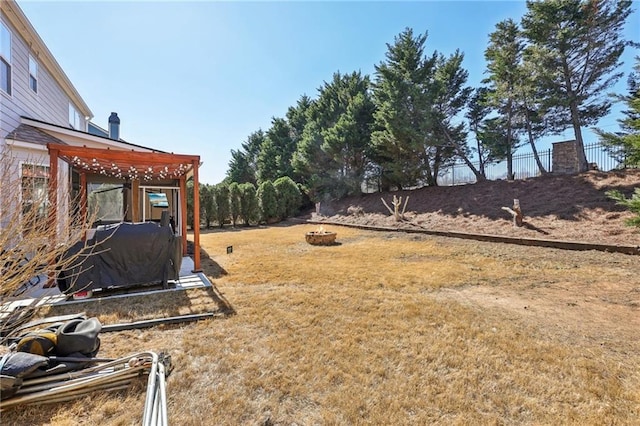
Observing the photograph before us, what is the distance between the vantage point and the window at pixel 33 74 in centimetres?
664

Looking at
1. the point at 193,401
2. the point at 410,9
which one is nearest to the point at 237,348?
the point at 193,401

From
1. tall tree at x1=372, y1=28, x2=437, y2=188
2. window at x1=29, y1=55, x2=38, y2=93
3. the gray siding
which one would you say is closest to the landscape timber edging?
tall tree at x1=372, y1=28, x2=437, y2=188

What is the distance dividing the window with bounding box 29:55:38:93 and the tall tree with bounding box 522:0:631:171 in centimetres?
1602

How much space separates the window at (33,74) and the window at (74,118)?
3.44m

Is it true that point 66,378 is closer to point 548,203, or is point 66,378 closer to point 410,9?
point 410,9

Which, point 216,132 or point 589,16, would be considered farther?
point 216,132

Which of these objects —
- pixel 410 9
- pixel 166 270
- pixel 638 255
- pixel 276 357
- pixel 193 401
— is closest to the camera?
pixel 193 401

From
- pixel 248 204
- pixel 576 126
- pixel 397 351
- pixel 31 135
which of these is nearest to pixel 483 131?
pixel 576 126

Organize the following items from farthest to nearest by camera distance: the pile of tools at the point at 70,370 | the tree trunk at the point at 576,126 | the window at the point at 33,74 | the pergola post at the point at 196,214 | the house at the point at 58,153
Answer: the tree trunk at the point at 576,126 → the window at the point at 33,74 → the pergola post at the point at 196,214 → the house at the point at 58,153 → the pile of tools at the point at 70,370

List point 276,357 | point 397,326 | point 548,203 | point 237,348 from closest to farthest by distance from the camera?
point 276,357 < point 237,348 < point 397,326 < point 548,203

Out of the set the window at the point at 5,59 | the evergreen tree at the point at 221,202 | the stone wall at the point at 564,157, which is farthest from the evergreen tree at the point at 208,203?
the stone wall at the point at 564,157

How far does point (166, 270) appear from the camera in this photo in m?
4.44

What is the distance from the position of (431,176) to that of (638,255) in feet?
31.7

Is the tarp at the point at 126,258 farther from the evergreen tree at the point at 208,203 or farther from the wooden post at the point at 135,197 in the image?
the evergreen tree at the point at 208,203
